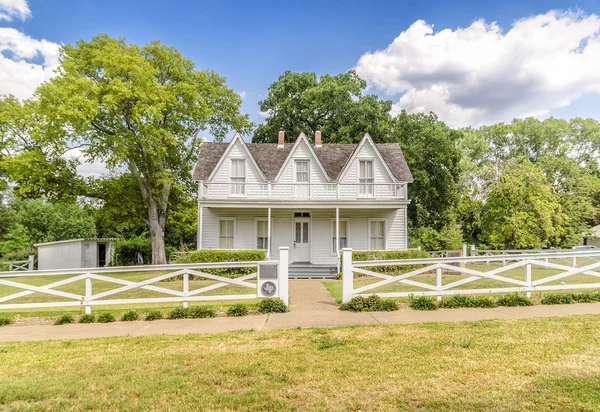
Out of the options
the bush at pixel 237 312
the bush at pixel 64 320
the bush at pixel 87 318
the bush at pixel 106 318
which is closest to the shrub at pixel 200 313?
the bush at pixel 237 312

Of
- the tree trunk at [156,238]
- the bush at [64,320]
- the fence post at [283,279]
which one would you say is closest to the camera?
the bush at [64,320]

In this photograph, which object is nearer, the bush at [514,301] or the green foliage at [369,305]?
the green foliage at [369,305]

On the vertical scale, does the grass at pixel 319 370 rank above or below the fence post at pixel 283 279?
below

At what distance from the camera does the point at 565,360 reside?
4324 mm

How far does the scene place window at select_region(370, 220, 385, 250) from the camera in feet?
63.8

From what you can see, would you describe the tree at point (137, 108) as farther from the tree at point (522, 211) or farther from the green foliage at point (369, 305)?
the tree at point (522, 211)

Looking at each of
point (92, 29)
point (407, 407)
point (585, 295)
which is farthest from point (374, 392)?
point (92, 29)

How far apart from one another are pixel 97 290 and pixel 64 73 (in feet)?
43.8

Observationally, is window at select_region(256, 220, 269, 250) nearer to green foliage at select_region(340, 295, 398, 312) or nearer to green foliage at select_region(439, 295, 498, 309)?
green foliage at select_region(340, 295, 398, 312)

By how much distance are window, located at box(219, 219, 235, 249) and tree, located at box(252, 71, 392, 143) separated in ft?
38.1

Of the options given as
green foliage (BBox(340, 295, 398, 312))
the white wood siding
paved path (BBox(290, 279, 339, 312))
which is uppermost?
the white wood siding

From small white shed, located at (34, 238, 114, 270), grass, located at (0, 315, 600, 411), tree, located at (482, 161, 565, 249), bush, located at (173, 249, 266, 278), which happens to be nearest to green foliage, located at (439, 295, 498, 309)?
grass, located at (0, 315, 600, 411)

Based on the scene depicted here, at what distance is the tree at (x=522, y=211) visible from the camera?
21.6 metres

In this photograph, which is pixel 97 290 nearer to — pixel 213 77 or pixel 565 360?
pixel 565 360
